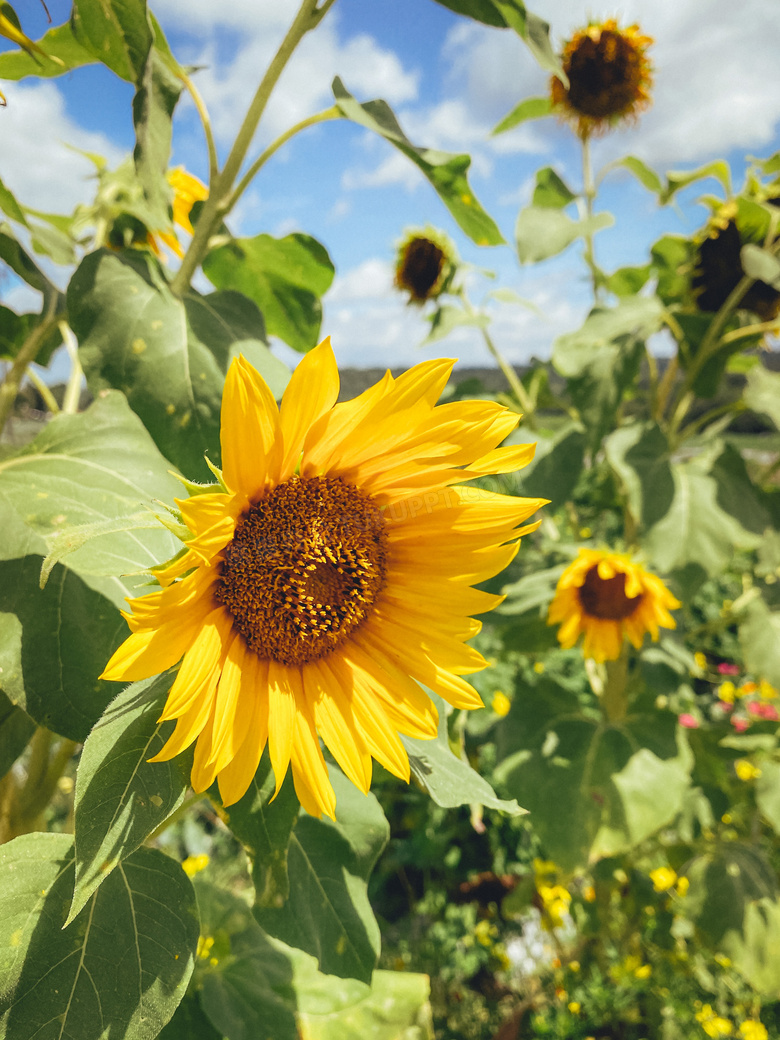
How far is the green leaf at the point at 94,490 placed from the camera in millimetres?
450

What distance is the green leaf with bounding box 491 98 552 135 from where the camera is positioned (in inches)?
56.6

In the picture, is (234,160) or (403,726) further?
(234,160)

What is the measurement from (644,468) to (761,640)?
498mm

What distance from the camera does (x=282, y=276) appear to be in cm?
81

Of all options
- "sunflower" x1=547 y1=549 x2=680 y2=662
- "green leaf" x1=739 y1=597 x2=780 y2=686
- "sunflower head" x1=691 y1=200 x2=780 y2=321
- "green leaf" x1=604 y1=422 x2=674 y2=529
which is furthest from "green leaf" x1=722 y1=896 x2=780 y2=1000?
"sunflower head" x1=691 y1=200 x2=780 y2=321

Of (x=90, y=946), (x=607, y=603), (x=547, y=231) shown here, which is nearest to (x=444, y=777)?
(x=90, y=946)

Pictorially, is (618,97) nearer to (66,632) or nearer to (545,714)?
(545,714)

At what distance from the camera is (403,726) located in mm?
504

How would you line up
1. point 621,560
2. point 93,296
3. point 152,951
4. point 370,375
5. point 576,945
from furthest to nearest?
point 370,375 → point 576,945 → point 621,560 → point 93,296 → point 152,951

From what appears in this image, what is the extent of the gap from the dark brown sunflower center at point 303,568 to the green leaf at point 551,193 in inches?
43.5

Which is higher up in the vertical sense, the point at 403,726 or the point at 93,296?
the point at 93,296

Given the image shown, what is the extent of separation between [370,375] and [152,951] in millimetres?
2188

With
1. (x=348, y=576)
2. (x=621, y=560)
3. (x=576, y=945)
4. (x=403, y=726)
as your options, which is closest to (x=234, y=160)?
(x=348, y=576)

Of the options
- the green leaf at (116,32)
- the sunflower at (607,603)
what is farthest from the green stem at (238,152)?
the sunflower at (607,603)
